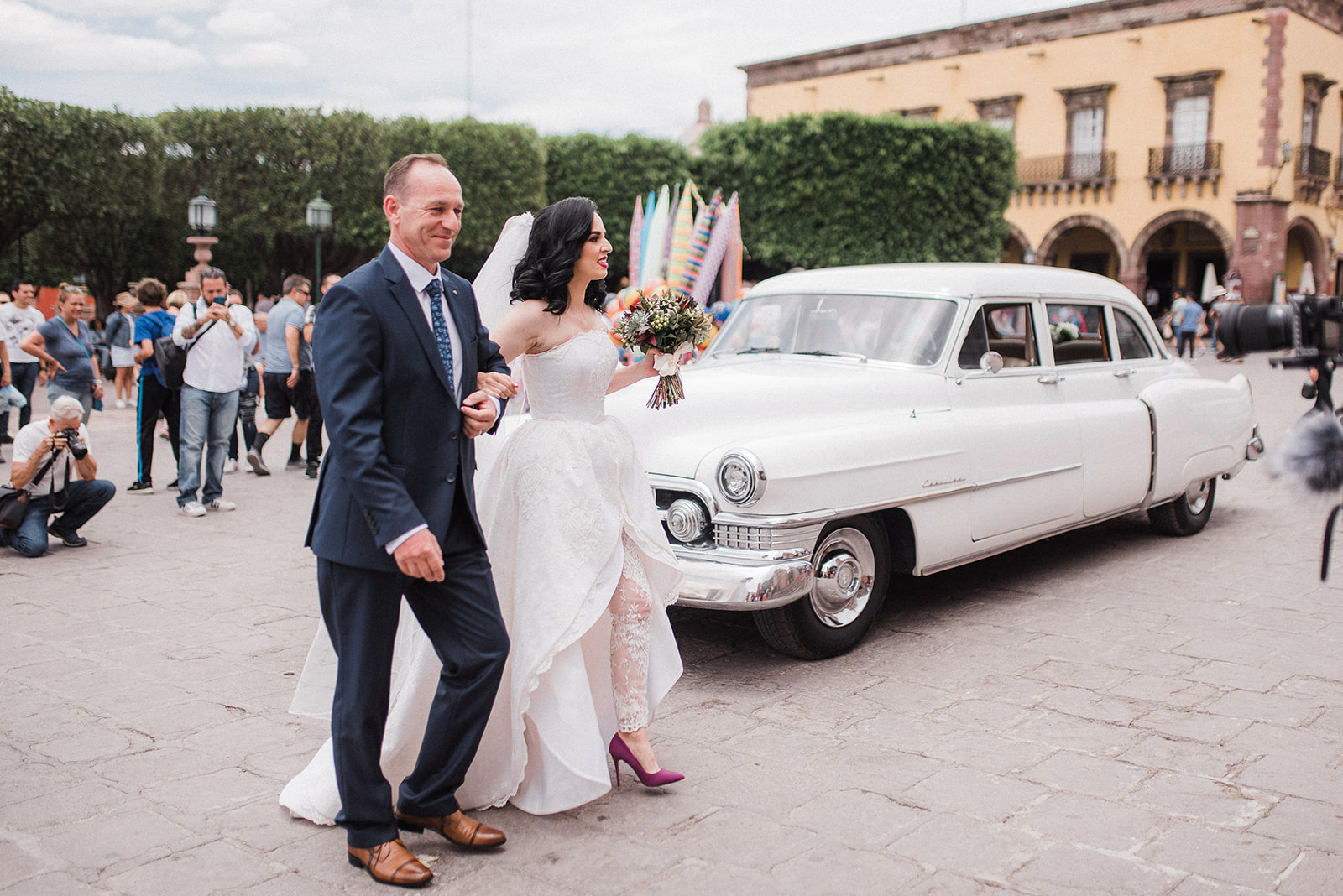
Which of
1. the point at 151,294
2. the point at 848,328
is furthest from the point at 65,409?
the point at 848,328

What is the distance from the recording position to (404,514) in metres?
2.71

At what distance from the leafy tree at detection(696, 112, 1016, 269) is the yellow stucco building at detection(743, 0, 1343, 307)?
5104mm

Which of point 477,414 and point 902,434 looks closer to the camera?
point 477,414

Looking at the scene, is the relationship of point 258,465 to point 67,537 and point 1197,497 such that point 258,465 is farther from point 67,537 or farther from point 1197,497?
point 1197,497

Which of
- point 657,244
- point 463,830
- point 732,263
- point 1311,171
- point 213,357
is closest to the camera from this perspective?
point 463,830

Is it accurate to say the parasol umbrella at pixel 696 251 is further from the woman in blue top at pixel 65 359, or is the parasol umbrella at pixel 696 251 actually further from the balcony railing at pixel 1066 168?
the balcony railing at pixel 1066 168

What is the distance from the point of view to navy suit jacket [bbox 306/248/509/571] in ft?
8.93

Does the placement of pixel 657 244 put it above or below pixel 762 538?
above

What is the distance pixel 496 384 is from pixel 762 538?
1.78 metres

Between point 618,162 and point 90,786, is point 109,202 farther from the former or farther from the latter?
point 90,786

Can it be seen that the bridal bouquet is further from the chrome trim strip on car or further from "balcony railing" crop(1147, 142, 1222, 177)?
"balcony railing" crop(1147, 142, 1222, 177)

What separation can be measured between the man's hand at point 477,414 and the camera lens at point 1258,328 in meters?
2.07

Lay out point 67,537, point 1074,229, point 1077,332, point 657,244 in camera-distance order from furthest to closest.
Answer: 1. point 1074,229
2. point 657,244
3. point 67,537
4. point 1077,332

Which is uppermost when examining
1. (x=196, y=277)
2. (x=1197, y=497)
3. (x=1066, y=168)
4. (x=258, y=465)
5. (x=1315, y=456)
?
(x=1066, y=168)
